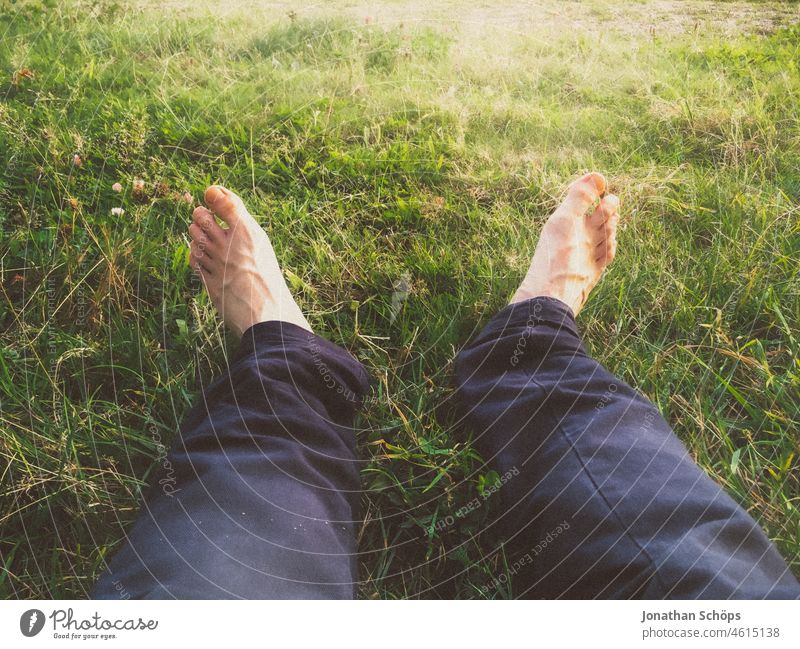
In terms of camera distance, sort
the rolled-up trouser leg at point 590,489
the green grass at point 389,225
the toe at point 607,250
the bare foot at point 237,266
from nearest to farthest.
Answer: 1. the rolled-up trouser leg at point 590,489
2. the green grass at point 389,225
3. the bare foot at point 237,266
4. the toe at point 607,250

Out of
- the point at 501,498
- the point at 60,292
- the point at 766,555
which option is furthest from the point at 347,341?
the point at 766,555

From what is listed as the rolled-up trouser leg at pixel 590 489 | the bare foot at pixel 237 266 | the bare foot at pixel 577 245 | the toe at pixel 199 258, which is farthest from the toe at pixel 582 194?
the toe at pixel 199 258

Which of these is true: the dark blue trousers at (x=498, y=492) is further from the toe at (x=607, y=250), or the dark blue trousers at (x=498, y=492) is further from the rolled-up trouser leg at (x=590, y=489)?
the toe at (x=607, y=250)

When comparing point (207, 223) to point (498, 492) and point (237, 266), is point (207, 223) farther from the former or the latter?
point (498, 492)

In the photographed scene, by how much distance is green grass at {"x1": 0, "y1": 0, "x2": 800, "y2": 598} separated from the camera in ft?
2.10

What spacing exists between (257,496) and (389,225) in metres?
0.49

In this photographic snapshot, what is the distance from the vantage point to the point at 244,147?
90 cm

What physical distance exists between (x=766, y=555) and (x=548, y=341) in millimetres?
316

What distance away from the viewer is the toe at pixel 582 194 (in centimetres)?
89

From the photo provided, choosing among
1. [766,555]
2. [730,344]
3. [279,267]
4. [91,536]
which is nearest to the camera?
[766,555]

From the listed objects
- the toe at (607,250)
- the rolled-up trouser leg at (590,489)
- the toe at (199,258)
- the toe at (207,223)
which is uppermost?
the toe at (207,223)

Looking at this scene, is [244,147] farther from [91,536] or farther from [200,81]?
[91,536]

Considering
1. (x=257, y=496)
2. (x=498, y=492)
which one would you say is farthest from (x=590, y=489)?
(x=257, y=496)

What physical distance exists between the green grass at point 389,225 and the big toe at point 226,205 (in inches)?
1.3
